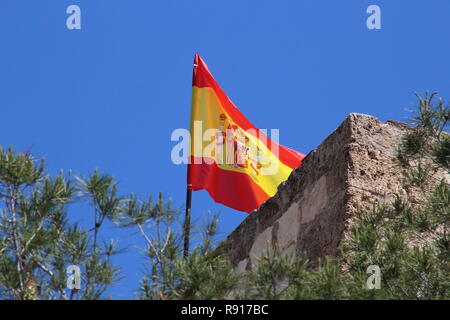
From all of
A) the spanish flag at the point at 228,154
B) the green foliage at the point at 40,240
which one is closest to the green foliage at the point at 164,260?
the green foliage at the point at 40,240

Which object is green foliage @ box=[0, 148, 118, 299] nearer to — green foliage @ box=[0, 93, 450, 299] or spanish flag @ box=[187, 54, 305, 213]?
green foliage @ box=[0, 93, 450, 299]

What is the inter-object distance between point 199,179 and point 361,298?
5863 mm

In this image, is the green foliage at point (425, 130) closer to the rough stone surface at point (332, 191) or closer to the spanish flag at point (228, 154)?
the rough stone surface at point (332, 191)

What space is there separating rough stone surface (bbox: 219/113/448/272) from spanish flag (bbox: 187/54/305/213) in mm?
3250

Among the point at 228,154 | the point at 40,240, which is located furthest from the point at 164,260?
the point at 228,154

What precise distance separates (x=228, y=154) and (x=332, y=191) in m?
4.32

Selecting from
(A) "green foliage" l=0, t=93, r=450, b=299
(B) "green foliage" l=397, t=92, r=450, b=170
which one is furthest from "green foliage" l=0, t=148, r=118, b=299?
(B) "green foliage" l=397, t=92, r=450, b=170

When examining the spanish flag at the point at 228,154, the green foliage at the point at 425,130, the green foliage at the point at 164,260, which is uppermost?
the spanish flag at the point at 228,154

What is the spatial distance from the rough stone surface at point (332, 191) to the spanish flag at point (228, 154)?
325cm

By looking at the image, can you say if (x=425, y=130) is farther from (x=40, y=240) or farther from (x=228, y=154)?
(x=228, y=154)

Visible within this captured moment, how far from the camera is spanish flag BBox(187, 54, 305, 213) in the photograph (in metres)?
10.3

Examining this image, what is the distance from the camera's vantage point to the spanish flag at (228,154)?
33.7ft
